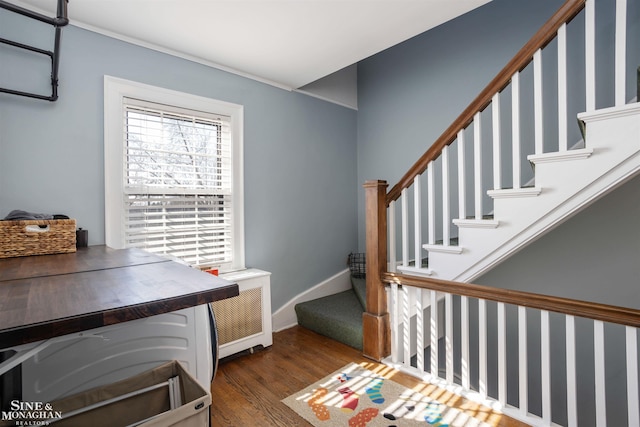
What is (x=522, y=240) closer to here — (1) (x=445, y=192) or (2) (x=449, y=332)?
(1) (x=445, y=192)

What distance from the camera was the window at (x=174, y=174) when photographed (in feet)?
7.07

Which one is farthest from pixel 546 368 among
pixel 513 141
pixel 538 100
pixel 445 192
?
pixel 538 100

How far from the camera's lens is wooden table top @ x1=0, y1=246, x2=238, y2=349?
2.13 ft

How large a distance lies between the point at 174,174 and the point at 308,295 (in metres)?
1.78

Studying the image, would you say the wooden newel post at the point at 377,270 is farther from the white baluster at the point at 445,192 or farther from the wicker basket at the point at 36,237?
the wicker basket at the point at 36,237

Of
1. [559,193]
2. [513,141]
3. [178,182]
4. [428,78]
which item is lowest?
[559,193]

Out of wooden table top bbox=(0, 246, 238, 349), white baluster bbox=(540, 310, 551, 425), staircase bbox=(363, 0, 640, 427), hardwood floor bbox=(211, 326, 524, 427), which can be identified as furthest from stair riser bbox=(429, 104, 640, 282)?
wooden table top bbox=(0, 246, 238, 349)

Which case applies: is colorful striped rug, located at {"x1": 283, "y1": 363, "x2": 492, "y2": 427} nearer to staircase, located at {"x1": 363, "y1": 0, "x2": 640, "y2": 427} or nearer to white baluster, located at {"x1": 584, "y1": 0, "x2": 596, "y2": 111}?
staircase, located at {"x1": 363, "y1": 0, "x2": 640, "y2": 427}

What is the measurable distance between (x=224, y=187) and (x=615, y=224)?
2968 mm

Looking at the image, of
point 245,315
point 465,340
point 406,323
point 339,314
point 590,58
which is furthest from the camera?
point 339,314

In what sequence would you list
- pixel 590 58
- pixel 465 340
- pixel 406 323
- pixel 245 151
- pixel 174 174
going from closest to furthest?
1. pixel 590 58
2. pixel 465 340
3. pixel 406 323
4. pixel 174 174
5. pixel 245 151

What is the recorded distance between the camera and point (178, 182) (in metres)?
2.47

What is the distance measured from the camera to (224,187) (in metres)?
2.72

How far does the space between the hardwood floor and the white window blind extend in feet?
2.81
